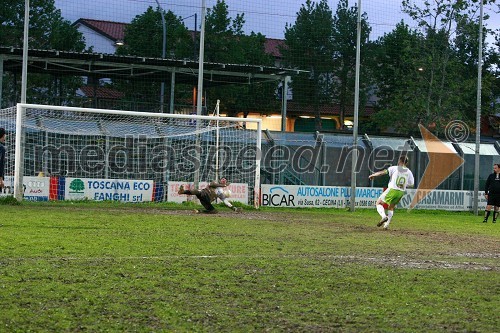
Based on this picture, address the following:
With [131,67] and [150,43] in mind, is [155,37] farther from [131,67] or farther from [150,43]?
[131,67]

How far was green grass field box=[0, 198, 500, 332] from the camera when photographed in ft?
26.3

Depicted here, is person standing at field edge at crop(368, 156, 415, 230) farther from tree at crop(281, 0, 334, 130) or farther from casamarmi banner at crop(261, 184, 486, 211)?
tree at crop(281, 0, 334, 130)

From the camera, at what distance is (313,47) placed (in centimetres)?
4509

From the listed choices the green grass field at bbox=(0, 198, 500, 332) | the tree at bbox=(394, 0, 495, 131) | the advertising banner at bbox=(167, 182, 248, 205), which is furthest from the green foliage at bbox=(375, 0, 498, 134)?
the green grass field at bbox=(0, 198, 500, 332)

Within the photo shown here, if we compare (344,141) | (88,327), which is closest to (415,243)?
(88,327)

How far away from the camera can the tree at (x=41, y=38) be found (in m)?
41.5

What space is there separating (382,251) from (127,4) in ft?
68.0

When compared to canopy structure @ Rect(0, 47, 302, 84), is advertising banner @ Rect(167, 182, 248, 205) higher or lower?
lower

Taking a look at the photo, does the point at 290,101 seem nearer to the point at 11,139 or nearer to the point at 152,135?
the point at 152,135

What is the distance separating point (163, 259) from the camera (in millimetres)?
12570

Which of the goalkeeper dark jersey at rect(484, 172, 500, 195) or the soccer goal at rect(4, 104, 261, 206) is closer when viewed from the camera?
the goalkeeper dark jersey at rect(484, 172, 500, 195)

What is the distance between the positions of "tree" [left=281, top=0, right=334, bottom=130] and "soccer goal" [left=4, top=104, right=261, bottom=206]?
42.2 ft

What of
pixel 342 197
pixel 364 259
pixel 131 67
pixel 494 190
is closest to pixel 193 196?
pixel 342 197

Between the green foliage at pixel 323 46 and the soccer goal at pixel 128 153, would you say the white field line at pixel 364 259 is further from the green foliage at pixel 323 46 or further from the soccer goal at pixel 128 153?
the green foliage at pixel 323 46
